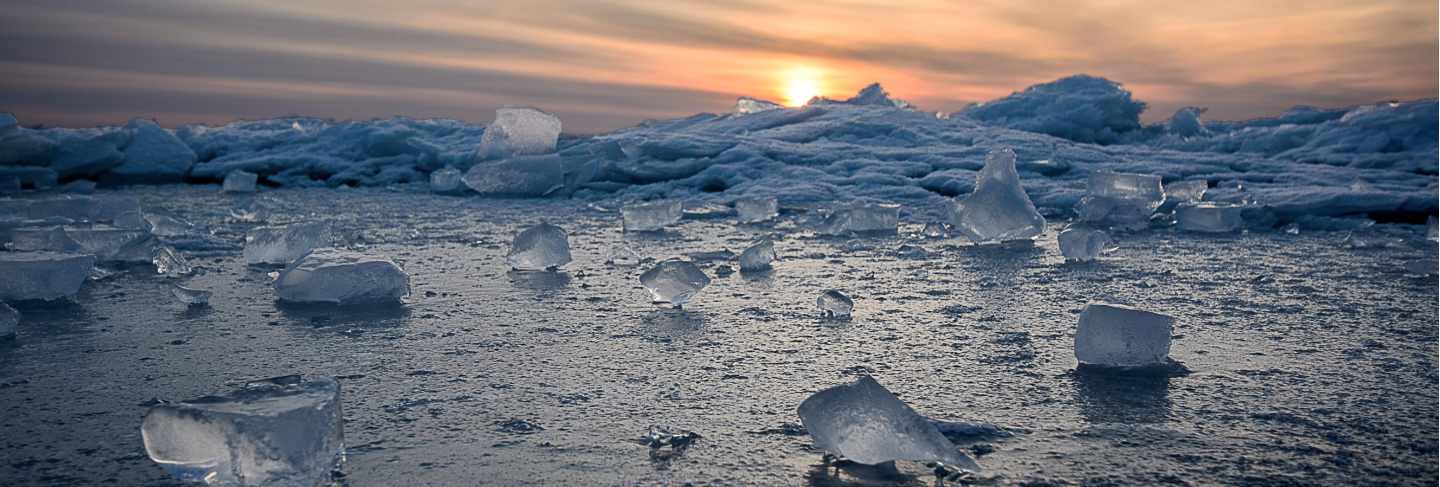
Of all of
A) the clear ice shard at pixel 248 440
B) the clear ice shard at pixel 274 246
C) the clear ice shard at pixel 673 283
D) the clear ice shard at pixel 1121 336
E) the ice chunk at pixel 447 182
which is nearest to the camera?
the clear ice shard at pixel 248 440

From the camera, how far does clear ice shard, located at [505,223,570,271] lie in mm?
4207

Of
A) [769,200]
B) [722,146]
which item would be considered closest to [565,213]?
[769,200]

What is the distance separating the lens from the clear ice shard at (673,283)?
3.27 meters

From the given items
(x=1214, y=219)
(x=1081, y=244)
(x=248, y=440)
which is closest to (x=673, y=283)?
(x=248, y=440)

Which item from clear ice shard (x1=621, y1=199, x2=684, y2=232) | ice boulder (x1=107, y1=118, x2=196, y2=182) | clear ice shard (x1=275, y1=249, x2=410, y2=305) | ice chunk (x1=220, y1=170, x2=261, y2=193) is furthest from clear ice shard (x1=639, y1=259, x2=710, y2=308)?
ice boulder (x1=107, y1=118, x2=196, y2=182)

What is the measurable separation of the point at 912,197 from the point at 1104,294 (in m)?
5.19

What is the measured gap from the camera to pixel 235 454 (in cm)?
161

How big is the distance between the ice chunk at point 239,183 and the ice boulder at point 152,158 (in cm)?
273

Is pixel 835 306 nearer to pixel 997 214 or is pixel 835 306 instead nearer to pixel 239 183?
pixel 997 214

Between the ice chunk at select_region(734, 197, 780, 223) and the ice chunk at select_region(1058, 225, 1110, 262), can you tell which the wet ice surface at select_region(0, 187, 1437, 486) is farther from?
the ice chunk at select_region(734, 197, 780, 223)

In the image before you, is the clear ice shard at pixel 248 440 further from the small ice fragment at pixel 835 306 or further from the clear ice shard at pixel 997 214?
the clear ice shard at pixel 997 214

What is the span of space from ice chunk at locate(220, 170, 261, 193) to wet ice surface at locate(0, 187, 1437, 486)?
26.3 ft

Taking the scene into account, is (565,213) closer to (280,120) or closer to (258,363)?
(258,363)

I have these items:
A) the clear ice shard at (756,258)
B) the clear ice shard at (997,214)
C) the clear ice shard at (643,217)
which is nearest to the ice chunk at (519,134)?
the clear ice shard at (643,217)
